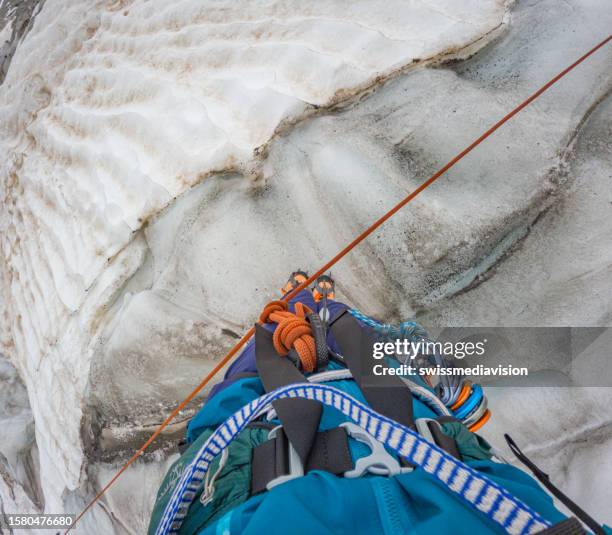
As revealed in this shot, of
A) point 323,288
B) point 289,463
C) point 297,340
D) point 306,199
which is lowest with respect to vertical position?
point 289,463

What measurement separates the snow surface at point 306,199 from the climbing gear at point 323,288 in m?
0.07

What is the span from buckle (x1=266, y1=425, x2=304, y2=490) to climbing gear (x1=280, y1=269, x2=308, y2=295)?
0.62 metres

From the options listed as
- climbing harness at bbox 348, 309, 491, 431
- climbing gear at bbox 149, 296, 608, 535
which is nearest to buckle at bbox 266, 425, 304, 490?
climbing gear at bbox 149, 296, 608, 535

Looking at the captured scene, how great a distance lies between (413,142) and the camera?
125 cm

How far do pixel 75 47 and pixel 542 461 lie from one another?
239 centimetres

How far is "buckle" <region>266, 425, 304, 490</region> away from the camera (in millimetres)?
537

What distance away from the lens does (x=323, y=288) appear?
118 cm

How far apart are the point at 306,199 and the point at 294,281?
0.25 m

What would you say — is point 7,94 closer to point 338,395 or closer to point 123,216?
point 123,216

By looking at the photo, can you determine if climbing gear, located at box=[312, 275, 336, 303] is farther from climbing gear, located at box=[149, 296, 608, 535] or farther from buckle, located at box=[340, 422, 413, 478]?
buckle, located at box=[340, 422, 413, 478]

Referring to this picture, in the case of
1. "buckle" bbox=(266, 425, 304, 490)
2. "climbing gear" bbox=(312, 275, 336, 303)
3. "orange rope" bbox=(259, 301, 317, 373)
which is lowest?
"buckle" bbox=(266, 425, 304, 490)

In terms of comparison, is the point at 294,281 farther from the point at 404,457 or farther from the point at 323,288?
the point at 404,457

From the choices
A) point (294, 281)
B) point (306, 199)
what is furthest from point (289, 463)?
point (306, 199)

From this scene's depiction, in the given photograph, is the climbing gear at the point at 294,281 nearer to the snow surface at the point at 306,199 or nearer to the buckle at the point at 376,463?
the snow surface at the point at 306,199
